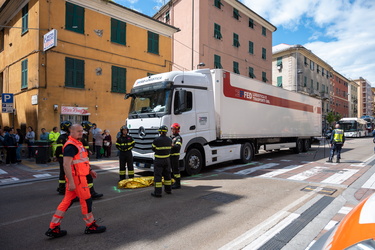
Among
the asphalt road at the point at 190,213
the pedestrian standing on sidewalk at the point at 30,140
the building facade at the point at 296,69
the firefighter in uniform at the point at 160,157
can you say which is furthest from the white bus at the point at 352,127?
the pedestrian standing on sidewalk at the point at 30,140

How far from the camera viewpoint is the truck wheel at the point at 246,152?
10.4 metres

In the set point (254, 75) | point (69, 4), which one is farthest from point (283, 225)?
point (254, 75)

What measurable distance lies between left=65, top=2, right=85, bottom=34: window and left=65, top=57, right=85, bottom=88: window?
73.7 inches

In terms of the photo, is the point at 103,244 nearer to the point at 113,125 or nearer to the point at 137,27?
the point at 113,125

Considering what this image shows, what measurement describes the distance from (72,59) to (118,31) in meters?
3.89

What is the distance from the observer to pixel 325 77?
51.1 meters

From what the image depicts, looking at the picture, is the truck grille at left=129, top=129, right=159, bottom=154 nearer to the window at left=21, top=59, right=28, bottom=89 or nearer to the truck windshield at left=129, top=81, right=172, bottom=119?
the truck windshield at left=129, top=81, right=172, bottom=119

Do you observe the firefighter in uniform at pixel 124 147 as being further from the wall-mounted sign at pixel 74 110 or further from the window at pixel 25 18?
the window at pixel 25 18

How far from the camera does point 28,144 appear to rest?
41.3 feet

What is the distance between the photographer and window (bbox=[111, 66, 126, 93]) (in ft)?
54.6

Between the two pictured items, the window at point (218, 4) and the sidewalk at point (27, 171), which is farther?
→ the window at point (218, 4)

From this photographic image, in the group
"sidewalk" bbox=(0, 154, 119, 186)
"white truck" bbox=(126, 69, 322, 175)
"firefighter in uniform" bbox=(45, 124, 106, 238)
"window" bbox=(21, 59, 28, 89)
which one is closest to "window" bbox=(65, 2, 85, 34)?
"window" bbox=(21, 59, 28, 89)

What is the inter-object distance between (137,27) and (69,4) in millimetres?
4695

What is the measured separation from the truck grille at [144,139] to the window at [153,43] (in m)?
12.4
